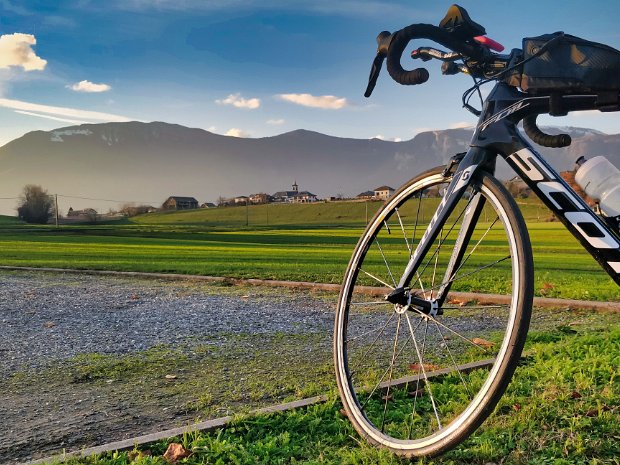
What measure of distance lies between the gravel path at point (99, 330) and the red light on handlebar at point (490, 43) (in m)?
2.67

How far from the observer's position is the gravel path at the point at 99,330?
330 centimetres

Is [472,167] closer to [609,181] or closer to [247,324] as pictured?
[609,181]

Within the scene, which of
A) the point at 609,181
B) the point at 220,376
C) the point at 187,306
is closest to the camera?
the point at 609,181

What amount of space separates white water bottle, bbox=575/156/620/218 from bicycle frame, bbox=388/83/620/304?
14cm

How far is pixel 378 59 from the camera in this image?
3.08 m

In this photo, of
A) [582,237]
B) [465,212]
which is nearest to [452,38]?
[465,212]

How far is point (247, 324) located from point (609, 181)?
15.2 ft

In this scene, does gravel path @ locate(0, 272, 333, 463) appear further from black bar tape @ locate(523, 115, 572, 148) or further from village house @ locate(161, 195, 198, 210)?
village house @ locate(161, 195, 198, 210)

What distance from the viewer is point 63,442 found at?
10.1 ft

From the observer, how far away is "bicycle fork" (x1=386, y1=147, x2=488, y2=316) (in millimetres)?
2684

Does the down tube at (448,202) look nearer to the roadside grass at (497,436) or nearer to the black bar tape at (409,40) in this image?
the black bar tape at (409,40)

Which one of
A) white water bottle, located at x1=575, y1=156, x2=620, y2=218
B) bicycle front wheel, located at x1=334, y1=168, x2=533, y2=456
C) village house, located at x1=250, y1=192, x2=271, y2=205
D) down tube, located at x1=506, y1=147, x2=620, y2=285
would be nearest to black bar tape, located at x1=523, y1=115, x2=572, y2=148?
white water bottle, located at x1=575, y1=156, x2=620, y2=218

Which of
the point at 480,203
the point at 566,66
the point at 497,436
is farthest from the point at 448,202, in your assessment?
the point at 497,436

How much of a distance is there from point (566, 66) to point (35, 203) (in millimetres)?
84890
